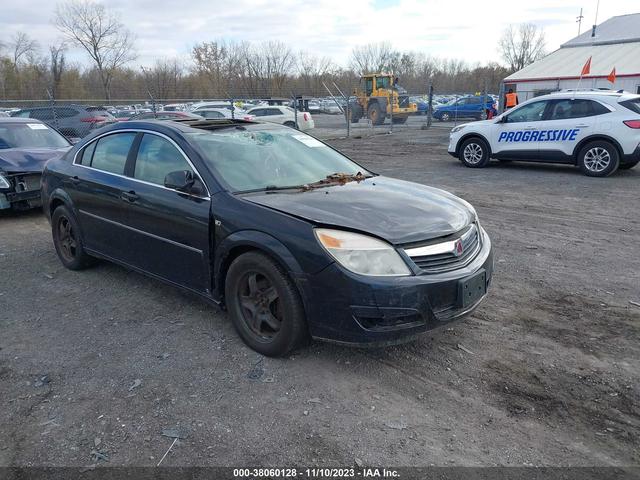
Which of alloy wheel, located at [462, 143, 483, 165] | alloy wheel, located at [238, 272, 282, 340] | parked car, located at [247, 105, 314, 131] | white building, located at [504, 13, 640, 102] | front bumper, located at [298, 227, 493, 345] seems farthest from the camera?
white building, located at [504, 13, 640, 102]

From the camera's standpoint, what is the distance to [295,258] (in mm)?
3146

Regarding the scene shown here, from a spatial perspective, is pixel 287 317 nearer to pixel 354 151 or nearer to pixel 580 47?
pixel 354 151

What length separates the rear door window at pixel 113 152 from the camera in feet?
14.9

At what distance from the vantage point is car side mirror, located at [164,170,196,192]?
3758mm

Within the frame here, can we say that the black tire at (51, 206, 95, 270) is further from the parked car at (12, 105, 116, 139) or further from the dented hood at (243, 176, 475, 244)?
the parked car at (12, 105, 116, 139)

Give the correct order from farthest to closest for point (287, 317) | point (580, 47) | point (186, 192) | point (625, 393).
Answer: point (580, 47), point (186, 192), point (287, 317), point (625, 393)

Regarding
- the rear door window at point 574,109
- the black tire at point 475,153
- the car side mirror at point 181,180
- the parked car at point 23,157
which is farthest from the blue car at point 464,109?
the car side mirror at point 181,180

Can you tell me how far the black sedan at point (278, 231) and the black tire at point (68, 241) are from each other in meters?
0.18

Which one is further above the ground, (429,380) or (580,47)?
(580,47)

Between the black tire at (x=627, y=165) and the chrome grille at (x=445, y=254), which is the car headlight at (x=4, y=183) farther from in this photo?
the black tire at (x=627, y=165)

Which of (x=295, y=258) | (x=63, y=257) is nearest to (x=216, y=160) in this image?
(x=295, y=258)

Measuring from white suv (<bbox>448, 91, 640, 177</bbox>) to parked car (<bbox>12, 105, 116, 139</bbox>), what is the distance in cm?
1236

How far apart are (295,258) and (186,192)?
119 cm

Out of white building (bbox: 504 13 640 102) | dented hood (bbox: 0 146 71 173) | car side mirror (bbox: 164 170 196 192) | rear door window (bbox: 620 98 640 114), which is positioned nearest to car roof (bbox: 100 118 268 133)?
car side mirror (bbox: 164 170 196 192)
